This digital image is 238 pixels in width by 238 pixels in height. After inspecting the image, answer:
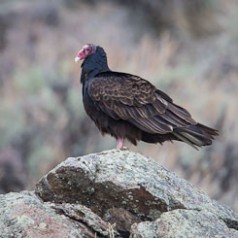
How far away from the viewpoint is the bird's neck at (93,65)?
23.6 ft

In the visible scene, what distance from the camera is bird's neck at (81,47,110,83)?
721 centimetres

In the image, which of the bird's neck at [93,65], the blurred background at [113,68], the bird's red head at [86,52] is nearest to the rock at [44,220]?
the bird's neck at [93,65]

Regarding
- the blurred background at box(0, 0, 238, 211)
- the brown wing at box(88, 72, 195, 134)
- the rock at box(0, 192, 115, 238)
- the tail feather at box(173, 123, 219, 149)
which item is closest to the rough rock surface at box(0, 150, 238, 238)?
the rock at box(0, 192, 115, 238)

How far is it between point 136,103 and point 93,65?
540 mm

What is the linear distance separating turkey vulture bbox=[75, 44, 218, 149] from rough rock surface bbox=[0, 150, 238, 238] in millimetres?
1144

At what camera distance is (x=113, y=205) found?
17.3ft

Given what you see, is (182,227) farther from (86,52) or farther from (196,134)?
(86,52)

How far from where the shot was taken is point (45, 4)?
58.0ft

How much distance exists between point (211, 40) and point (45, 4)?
336cm

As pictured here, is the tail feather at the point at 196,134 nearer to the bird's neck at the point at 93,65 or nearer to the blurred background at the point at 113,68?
the bird's neck at the point at 93,65

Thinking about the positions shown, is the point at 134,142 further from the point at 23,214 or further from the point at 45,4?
the point at 45,4

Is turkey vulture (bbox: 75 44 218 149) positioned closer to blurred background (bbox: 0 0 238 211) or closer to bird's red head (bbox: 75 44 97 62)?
bird's red head (bbox: 75 44 97 62)

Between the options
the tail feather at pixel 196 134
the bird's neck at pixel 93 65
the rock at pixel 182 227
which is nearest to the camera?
the rock at pixel 182 227

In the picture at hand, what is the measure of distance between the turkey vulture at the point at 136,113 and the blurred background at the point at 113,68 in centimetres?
314
